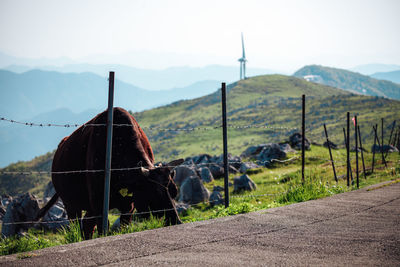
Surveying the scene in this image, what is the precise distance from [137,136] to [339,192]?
6.43m

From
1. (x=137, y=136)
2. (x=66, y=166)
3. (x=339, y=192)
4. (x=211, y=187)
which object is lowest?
(x=211, y=187)

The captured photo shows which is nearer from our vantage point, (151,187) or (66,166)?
(151,187)

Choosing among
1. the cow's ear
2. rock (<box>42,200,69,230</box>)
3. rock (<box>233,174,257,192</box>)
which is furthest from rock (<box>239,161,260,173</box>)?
the cow's ear

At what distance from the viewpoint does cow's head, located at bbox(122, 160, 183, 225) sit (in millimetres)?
8867

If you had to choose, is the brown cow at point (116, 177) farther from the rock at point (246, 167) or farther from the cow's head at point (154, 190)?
the rock at point (246, 167)

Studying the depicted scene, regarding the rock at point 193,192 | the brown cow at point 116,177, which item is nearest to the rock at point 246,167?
the rock at point 193,192

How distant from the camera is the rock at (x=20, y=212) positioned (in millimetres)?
14711

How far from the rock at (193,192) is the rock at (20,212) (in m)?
9.61

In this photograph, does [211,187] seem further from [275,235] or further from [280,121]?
[280,121]

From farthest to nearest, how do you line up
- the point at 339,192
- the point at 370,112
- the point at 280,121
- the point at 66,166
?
the point at 280,121 < the point at 370,112 < the point at 339,192 < the point at 66,166

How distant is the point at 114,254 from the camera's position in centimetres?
582

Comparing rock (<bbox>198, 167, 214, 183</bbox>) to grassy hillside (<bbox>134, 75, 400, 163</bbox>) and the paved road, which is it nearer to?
the paved road

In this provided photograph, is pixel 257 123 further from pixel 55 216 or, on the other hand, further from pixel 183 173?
pixel 55 216

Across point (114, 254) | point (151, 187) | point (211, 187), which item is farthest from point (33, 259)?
point (211, 187)
